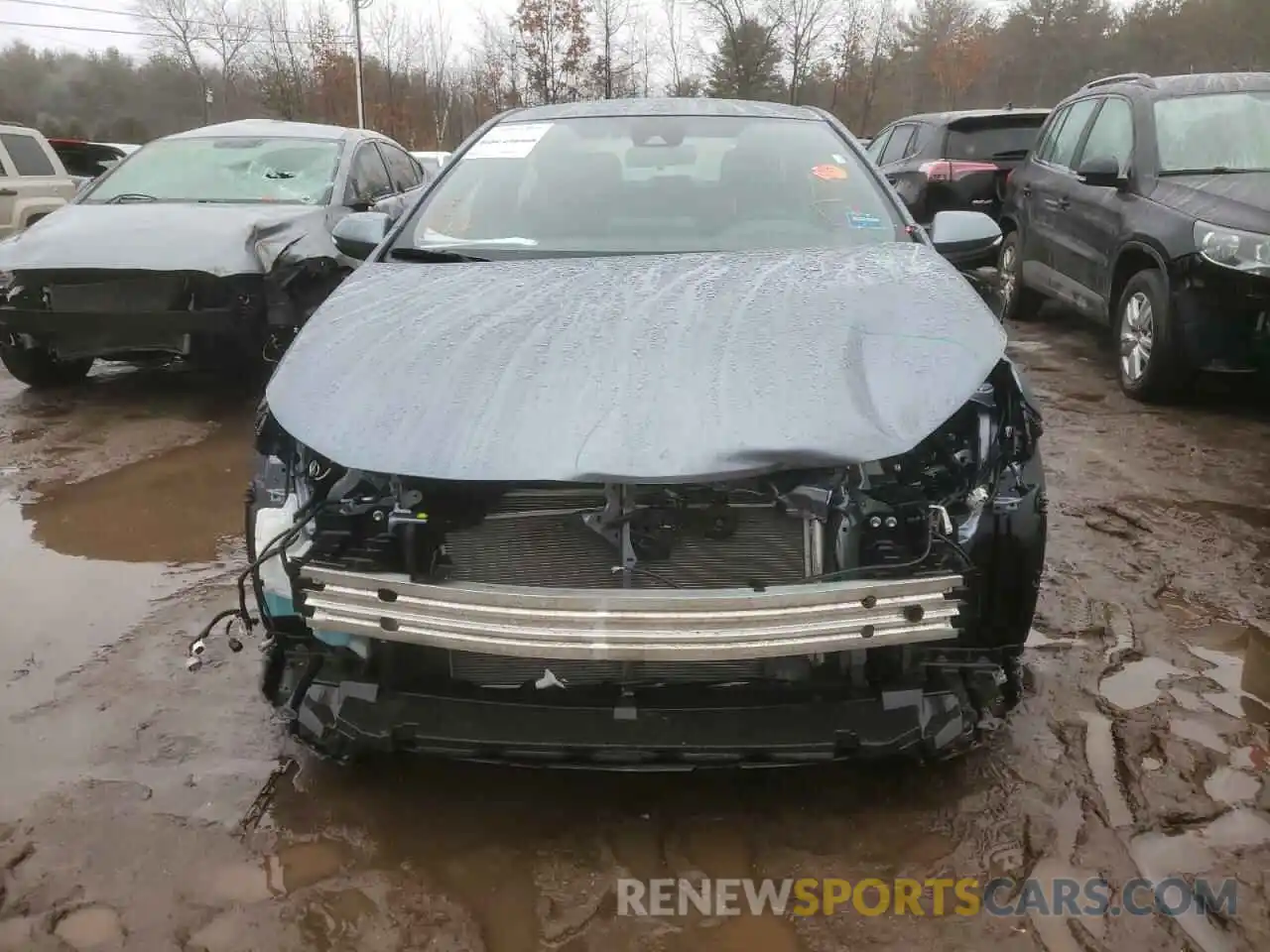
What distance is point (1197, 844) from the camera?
2211mm

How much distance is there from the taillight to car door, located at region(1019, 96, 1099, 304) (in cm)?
145

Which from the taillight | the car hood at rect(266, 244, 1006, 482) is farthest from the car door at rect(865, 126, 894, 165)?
the car hood at rect(266, 244, 1006, 482)

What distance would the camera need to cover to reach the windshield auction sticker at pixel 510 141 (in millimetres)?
3691

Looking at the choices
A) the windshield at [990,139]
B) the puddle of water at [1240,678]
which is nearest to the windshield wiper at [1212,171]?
the puddle of water at [1240,678]

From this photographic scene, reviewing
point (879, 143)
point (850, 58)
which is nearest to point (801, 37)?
point (850, 58)

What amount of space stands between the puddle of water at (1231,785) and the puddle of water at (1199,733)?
0.10m

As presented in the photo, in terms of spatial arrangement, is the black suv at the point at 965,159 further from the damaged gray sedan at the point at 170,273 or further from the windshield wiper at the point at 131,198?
the windshield wiper at the point at 131,198

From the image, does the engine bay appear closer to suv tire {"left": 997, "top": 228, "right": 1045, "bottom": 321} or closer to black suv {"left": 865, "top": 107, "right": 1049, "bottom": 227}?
suv tire {"left": 997, "top": 228, "right": 1045, "bottom": 321}

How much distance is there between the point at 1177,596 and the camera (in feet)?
11.1

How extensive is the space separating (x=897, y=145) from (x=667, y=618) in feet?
30.7

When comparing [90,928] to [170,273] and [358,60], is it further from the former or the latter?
[358,60]

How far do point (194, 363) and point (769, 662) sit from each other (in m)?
4.48

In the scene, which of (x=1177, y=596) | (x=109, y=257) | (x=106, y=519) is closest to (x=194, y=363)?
(x=109, y=257)

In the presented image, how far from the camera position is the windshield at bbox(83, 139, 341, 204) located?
242 inches
